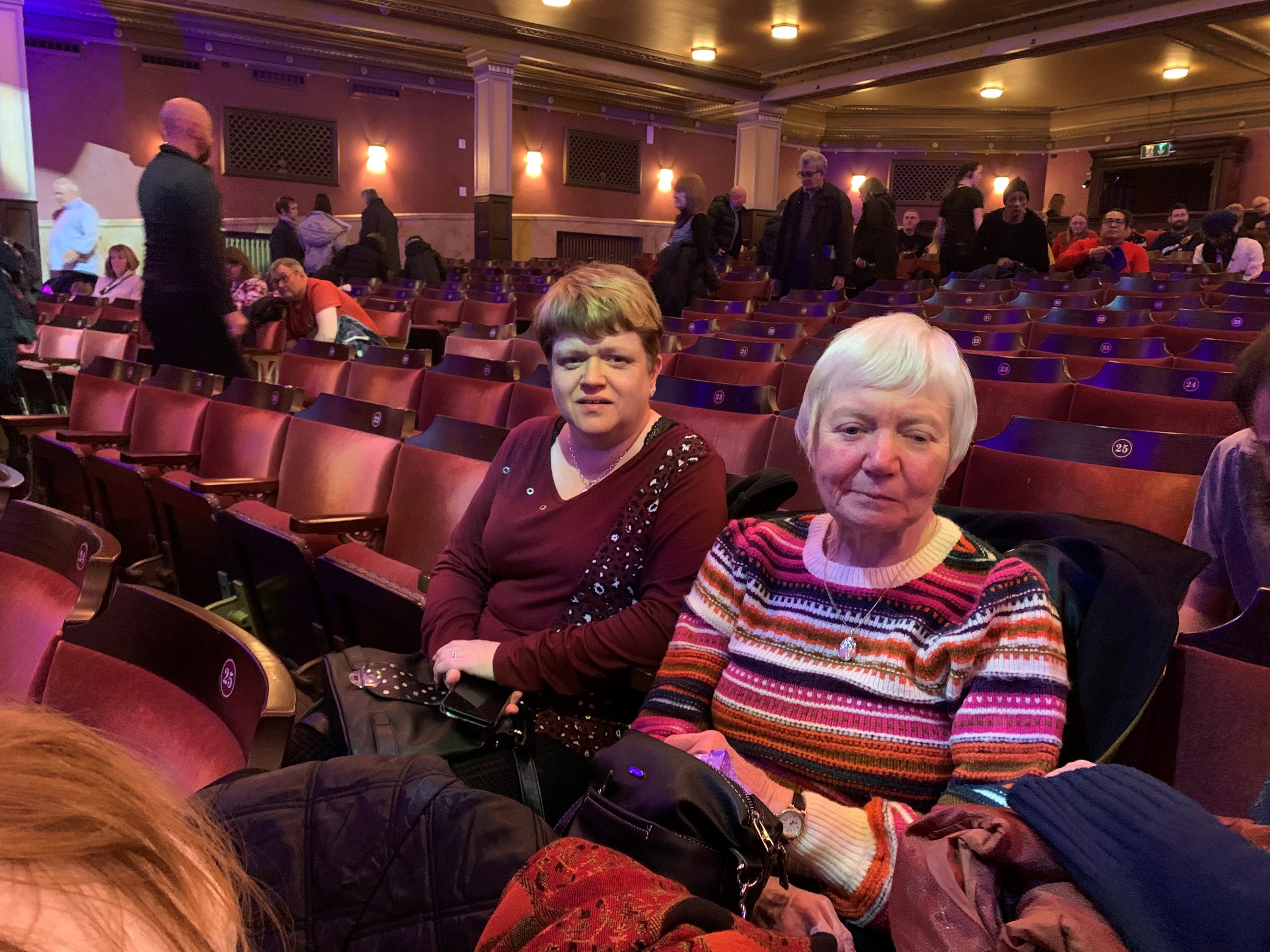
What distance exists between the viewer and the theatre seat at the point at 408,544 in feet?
6.75

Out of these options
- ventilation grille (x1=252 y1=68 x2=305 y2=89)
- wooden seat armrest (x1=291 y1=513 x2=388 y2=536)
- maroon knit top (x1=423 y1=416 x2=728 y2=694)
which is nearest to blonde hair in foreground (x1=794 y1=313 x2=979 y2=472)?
maroon knit top (x1=423 y1=416 x2=728 y2=694)

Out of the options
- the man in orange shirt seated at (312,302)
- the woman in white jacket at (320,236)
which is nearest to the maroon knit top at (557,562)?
the man in orange shirt seated at (312,302)

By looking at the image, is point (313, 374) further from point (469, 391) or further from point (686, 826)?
point (686, 826)

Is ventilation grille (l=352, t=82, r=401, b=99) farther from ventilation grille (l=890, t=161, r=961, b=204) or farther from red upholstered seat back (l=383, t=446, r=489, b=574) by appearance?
red upholstered seat back (l=383, t=446, r=489, b=574)

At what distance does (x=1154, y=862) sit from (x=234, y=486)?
2.72 m

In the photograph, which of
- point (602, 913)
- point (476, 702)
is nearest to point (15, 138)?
point (476, 702)

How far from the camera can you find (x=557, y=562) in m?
1.64

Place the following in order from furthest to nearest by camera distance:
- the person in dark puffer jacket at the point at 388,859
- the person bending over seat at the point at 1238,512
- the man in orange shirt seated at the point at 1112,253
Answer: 1. the man in orange shirt seated at the point at 1112,253
2. the person bending over seat at the point at 1238,512
3. the person in dark puffer jacket at the point at 388,859

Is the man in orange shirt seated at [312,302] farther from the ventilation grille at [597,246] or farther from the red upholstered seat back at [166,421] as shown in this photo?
the ventilation grille at [597,246]

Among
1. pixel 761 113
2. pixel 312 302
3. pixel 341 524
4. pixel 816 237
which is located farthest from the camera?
pixel 761 113

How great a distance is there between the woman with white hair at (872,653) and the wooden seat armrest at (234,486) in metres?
1.94

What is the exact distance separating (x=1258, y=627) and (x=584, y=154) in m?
16.1

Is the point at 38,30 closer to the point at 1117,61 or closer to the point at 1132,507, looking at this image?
the point at 1132,507

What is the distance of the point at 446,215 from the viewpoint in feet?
47.4
